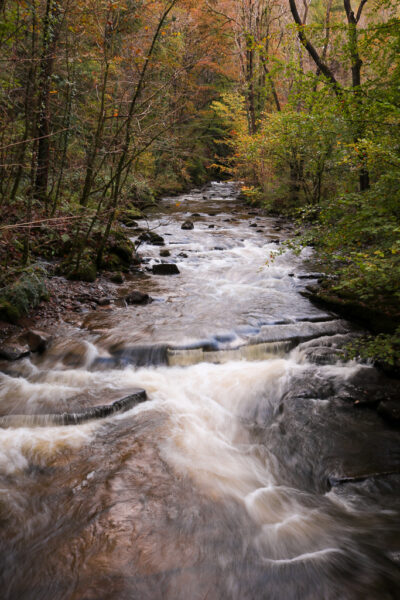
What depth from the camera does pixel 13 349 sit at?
520 centimetres

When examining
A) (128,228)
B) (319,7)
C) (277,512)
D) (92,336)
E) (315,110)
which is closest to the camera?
(277,512)

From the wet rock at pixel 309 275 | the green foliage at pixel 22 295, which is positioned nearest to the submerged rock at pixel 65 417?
the green foliage at pixel 22 295

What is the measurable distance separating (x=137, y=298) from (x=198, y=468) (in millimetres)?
4688

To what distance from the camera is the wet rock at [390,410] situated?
4.16 metres

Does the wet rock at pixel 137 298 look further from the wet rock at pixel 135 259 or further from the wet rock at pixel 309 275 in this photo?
the wet rock at pixel 309 275

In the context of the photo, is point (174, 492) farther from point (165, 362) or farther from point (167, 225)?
point (167, 225)

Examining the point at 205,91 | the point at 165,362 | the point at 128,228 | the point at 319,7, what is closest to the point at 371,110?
the point at 165,362

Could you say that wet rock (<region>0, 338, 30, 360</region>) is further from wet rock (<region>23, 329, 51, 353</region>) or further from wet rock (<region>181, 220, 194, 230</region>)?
wet rock (<region>181, 220, 194, 230</region>)

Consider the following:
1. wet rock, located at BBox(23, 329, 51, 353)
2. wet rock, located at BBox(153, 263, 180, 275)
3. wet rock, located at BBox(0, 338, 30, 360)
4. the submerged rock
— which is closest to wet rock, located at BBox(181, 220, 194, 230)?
wet rock, located at BBox(153, 263, 180, 275)

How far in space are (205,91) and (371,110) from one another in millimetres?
31370

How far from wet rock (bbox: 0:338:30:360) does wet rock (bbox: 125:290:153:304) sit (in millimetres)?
2638

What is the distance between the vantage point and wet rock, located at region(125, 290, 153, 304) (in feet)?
25.0

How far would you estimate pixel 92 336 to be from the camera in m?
6.05

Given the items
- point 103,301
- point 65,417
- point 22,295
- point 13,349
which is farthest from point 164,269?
point 65,417
